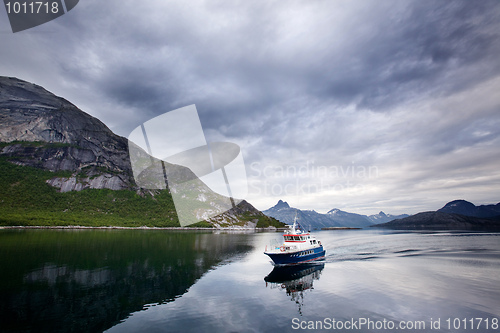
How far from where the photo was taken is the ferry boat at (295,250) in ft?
151

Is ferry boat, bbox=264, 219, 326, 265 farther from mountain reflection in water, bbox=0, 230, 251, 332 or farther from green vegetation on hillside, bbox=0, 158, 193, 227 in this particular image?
green vegetation on hillside, bbox=0, 158, 193, 227

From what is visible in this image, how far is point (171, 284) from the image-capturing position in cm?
3172

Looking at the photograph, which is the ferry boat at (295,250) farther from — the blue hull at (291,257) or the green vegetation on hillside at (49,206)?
the green vegetation on hillside at (49,206)

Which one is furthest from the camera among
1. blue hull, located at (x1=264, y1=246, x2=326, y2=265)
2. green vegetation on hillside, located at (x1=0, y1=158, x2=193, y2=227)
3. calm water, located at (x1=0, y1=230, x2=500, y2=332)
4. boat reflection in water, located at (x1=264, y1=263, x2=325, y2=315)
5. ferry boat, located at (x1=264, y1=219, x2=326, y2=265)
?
green vegetation on hillside, located at (x1=0, y1=158, x2=193, y2=227)

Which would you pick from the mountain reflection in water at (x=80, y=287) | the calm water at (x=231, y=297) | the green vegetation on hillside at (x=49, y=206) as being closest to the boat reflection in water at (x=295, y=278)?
the calm water at (x=231, y=297)

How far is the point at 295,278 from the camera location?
39.0 m

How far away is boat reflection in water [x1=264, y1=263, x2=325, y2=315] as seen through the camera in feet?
99.6

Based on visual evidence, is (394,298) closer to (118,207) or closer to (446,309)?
(446,309)

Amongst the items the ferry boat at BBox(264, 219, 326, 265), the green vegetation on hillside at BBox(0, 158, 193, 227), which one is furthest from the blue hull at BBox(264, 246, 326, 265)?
the green vegetation on hillside at BBox(0, 158, 193, 227)

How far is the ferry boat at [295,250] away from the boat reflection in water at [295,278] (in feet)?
5.11

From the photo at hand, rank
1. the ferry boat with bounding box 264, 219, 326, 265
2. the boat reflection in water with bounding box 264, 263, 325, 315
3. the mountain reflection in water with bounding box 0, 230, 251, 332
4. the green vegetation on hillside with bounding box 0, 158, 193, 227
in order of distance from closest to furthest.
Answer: the mountain reflection in water with bounding box 0, 230, 251, 332, the boat reflection in water with bounding box 264, 263, 325, 315, the ferry boat with bounding box 264, 219, 326, 265, the green vegetation on hillside with bounding box 0, 158, 193, 227

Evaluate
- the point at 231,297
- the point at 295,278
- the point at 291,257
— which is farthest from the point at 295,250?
the point at 231,297

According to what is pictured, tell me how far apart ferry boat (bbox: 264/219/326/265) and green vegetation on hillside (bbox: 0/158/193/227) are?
138335 mm

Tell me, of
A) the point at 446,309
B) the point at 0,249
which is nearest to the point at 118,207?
the point at 0,249
